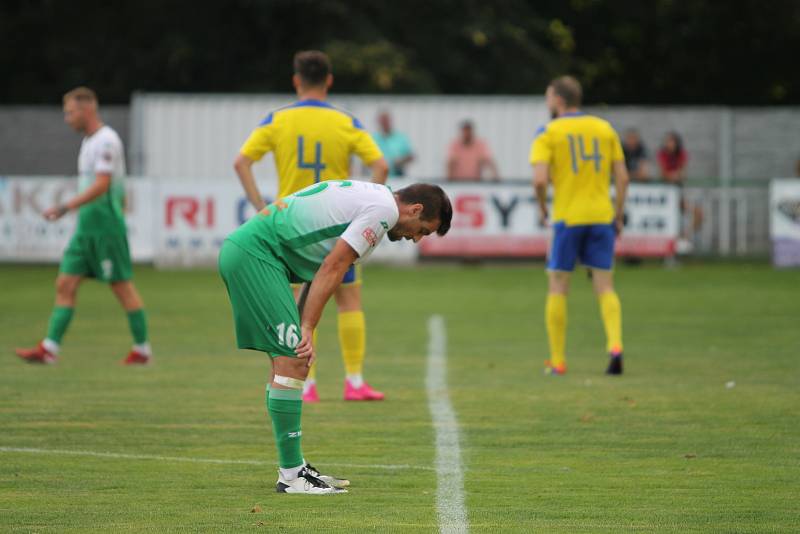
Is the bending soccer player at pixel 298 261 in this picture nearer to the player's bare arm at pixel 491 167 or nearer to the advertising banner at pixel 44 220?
the advertising banner at pixel 44 220

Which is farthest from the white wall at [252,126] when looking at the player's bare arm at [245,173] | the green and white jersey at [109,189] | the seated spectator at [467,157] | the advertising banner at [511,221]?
the player's bare arm at [245,173]

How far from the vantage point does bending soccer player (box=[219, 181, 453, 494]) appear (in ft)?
23.5

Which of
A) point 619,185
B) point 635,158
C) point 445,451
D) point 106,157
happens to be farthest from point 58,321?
point 635,158

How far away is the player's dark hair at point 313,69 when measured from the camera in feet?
33.9

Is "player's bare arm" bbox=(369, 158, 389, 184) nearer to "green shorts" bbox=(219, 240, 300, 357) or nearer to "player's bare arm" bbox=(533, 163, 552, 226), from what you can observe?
"player's bare arm" bbox=(533, 163, 552, 226)

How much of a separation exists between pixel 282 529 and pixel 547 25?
33.4m

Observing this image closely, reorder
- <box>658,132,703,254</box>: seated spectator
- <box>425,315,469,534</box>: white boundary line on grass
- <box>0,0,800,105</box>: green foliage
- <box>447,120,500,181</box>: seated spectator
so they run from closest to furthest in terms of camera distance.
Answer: <box>425,315,469,534</box>: white boundary line on grass
<box>447,120,500,181</box>: seated spectator
<box>658,132,703,254</box>: seated spectator
<box>0,0,800,105</box>: green foliage

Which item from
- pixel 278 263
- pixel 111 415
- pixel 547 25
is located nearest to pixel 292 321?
pixel 278 263

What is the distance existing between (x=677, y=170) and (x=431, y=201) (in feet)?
69.6

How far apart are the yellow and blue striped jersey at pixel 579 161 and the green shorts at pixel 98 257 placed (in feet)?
10.6

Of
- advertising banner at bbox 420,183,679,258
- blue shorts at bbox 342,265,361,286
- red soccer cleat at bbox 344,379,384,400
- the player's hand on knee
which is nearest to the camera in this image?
the player's hand on knee

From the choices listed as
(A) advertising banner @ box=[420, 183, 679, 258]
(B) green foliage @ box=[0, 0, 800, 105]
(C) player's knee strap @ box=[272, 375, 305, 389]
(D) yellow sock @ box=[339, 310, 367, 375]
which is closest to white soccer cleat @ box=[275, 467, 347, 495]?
(C) player's knee strap @ box=[272, 375, 305, 389]

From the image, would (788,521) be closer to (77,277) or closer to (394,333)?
(77,277)

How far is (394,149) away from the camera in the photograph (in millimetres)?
26578
